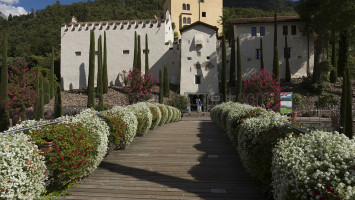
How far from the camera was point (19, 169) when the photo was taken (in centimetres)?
292

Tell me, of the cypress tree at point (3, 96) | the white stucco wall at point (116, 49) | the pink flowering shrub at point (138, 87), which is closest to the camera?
the cypress tree at point (3, 96)

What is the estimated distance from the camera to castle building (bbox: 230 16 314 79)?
3641cm

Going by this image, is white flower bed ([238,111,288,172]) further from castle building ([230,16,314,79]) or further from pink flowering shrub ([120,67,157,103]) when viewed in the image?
castle building ([230,16,314,79])

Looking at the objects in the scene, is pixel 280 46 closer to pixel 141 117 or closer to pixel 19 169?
pixel 141 117

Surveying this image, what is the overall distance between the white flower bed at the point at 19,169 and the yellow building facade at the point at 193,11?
5517cm

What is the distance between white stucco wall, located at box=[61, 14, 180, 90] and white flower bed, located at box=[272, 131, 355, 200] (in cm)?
3511

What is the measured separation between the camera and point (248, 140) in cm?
483

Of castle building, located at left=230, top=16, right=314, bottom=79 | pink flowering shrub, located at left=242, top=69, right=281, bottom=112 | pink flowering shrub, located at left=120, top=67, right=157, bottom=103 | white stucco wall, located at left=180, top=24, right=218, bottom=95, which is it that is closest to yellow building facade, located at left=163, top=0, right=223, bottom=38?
castle building, located at left=230, top=16, right=314, bottom=79

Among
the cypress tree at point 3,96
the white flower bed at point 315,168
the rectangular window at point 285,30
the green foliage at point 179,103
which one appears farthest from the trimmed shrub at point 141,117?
the rectangular window at point 285,30

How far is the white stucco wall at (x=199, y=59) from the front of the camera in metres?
34.7

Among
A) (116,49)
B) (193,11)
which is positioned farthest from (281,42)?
(193,11)

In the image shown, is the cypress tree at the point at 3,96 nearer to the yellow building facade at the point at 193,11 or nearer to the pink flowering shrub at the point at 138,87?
the pink flowering shrub at the point at 138,87

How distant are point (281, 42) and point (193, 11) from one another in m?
26.0

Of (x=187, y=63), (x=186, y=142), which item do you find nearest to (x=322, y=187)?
(x=186, y=142)
